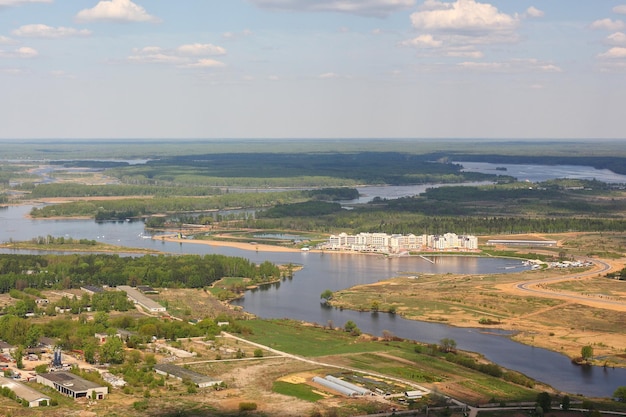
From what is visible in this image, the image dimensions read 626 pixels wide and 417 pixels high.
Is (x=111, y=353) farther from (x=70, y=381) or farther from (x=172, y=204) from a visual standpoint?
(x=172, y=204)

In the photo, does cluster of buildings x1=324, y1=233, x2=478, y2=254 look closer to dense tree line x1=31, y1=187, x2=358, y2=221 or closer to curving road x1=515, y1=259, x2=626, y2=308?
curving road x1=515, y1=259, x2=626, y2=308

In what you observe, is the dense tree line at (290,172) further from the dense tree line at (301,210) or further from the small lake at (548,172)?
the dense tree line at (301,210)

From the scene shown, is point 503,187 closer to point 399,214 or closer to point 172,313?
point 399,214

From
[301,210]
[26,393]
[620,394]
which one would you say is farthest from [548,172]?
[26,393]

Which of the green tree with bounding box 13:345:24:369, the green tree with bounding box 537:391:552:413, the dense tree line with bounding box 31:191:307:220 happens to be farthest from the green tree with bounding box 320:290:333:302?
the dense tree line with bounding box 31:191:307:220

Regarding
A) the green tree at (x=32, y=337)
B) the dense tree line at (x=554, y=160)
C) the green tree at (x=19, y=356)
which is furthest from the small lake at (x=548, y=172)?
the green tree at (x=19, y=356)

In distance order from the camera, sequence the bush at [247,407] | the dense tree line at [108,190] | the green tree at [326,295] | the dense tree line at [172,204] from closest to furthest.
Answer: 1. the bush at [247,407]
2. the green tree at [326,295]
3. the dense tree line at [172,204]
4. the dense tree line at [108,190]
